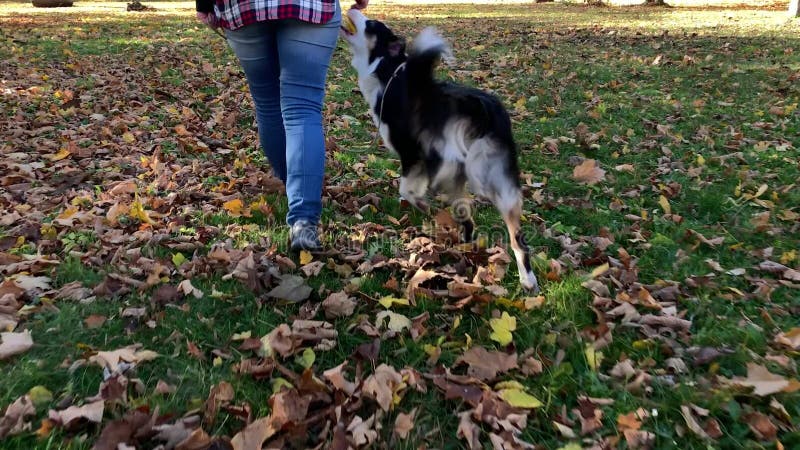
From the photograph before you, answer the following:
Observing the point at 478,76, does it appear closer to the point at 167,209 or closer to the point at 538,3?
the point at 167,209

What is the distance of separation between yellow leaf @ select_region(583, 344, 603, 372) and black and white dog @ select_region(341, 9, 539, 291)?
569mm

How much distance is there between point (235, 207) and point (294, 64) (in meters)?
1.21

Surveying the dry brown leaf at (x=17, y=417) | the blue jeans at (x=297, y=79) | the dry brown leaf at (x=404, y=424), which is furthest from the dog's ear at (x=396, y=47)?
the dry brown leaf at (x=17, y=417)

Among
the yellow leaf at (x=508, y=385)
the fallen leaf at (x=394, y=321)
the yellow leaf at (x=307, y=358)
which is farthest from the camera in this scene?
the fallen leaf at (x=394, y=321)

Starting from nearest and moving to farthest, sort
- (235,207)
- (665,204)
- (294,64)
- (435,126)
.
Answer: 1. (294,64)
2. (435,126)
3. (235,207)
4. (665,204)

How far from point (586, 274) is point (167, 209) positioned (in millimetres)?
2796

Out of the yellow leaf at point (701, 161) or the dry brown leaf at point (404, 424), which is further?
the yellow leaf at point (701, 161)

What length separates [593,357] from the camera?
2287 mm

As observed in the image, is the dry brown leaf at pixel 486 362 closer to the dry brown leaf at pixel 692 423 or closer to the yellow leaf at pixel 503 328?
the yellow leaf at pixel 503 328

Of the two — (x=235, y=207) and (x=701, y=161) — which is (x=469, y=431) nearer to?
(x=235, y=207)

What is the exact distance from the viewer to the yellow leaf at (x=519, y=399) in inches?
80.4

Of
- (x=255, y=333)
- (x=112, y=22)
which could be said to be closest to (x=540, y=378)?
(x=255, y=333)

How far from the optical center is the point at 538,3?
2323cm

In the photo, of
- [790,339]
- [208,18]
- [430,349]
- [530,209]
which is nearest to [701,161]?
[530,209]
